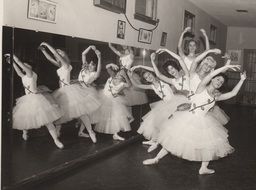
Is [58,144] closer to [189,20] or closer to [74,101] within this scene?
[74,101]

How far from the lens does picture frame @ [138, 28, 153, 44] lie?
570 cm

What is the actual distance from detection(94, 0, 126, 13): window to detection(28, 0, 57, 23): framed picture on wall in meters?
0.79

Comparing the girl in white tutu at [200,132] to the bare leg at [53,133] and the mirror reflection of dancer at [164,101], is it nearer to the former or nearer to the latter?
the mirror reflection of dancer at [164,101]

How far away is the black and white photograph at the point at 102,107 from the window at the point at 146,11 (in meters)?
0.02

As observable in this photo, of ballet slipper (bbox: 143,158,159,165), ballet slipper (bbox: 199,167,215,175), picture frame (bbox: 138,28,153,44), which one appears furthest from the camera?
picture frame (bbox: 138,28,153,44)

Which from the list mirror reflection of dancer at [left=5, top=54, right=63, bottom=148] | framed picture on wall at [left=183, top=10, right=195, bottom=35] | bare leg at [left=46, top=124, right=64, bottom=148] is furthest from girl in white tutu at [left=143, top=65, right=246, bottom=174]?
framed picture on wall at [left=183, top=10, right=195, bottom=35]

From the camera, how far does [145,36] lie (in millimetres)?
5883

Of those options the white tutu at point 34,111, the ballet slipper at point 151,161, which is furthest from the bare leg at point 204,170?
the white tutu at point 34,111

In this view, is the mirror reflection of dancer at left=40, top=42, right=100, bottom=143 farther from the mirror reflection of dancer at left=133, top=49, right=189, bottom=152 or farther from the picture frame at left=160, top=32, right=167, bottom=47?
the picture frame at left=160, top=32, right=167, bottom=47

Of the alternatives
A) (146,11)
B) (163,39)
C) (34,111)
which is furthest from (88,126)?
(163,39)

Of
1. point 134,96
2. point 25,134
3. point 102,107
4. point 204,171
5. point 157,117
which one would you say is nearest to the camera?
point 25,134

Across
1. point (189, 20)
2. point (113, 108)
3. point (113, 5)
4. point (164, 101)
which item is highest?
point (189, 20)

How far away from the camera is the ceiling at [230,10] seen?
737 centimetres

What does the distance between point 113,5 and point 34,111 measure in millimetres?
1884
